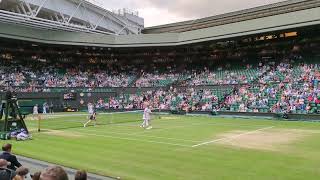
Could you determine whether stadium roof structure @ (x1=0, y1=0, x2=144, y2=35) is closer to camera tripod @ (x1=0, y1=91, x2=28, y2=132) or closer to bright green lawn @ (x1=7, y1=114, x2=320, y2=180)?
camera tripod @ (x1=0, y1=91, x2=28, y2=132)

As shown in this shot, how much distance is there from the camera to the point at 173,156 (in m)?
17.0

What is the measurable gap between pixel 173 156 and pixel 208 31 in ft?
131

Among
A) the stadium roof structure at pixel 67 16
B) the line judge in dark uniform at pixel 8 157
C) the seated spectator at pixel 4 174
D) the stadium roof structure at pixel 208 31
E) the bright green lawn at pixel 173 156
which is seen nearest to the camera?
the seated spectator at pixel 4 174

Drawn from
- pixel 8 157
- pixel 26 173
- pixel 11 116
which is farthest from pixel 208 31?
pixel 26 173

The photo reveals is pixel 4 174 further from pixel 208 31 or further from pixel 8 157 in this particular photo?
pixel 208 31

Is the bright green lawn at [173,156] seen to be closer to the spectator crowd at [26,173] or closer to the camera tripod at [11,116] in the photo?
the camera tripod at [11,116]

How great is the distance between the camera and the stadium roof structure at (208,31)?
46281mm

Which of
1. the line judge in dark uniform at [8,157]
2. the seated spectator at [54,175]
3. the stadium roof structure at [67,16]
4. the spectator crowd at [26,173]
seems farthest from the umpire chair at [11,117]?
the stadium roof structure at [67,16]

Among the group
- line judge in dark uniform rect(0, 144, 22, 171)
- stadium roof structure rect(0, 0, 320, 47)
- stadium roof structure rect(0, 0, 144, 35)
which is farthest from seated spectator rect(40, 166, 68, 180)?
stadium roof structure rect(0, 0, 144, 35)

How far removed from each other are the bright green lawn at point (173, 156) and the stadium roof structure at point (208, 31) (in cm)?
2488

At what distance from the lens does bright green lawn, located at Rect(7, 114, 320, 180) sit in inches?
533

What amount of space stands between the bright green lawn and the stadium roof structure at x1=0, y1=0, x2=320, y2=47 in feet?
81.6

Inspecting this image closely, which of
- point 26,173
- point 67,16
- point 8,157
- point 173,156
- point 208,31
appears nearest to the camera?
point 26,173

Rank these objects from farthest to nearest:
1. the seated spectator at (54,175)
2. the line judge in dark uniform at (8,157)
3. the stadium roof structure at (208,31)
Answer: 1. the stadium roof structure at (208,31)
2. the line judge in dark uniform at (8,157)
3. the seated spectator at (54,175)
